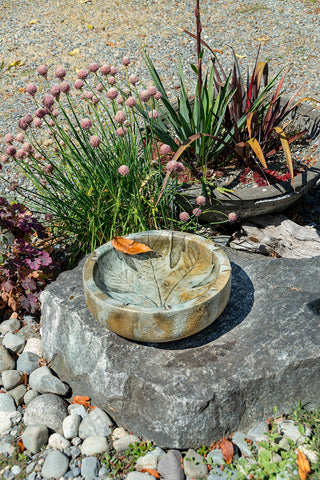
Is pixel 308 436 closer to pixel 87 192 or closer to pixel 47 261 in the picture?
pixel 47 261

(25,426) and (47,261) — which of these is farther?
(47,261)

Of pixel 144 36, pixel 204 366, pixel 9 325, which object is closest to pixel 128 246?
pixel 204 366

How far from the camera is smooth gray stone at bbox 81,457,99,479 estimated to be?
7.36 feet

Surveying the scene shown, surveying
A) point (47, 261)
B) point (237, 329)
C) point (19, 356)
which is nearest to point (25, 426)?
point (19, 356)

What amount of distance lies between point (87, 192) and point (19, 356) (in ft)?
3.82

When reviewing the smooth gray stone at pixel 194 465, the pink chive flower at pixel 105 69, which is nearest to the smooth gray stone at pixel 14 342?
the smooth gray stone at pixel 194 465

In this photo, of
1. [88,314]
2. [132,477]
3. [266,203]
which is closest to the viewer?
[132,477]

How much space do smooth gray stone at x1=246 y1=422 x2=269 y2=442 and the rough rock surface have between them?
0.12 feet

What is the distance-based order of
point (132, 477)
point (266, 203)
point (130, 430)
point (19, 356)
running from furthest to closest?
point (266, 203) → point (19, 356) → point (130, 430) → point (132, 477)

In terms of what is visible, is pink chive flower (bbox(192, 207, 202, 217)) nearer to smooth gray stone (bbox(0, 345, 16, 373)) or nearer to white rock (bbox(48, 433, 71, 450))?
smooth gray stone (bbox(0, 345, 16, 373))

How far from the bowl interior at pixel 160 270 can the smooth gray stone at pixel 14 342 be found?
0.81 metres

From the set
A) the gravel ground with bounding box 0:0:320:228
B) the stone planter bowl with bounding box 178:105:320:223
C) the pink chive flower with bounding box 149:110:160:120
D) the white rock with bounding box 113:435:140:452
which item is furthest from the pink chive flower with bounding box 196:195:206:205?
the gravel ground with bounding box 0:0:320:228

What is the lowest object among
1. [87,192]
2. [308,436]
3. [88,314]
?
[308,436]

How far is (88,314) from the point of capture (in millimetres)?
2656
